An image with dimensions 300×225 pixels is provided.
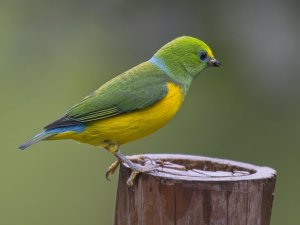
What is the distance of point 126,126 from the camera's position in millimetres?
6000

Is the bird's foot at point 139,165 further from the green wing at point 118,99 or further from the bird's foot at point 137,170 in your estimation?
the green wing at point 118,99

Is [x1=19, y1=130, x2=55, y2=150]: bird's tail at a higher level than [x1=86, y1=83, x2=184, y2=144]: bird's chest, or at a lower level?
lower

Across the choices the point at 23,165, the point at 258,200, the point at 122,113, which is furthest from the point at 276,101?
the point at 258,200

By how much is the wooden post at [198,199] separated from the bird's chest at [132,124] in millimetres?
983

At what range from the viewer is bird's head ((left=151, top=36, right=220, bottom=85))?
6570 mm

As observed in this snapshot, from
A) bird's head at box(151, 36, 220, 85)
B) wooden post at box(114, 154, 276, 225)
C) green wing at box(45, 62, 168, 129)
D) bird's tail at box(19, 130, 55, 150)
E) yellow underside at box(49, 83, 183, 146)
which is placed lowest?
wooden post at box(114, 154, 276, 225)

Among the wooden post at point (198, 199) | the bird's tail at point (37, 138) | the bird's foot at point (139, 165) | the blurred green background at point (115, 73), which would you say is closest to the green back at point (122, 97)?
the bird's tail at point (37, 138)

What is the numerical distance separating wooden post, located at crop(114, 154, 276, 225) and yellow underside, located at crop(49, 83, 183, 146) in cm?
99

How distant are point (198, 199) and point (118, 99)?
1627 mm

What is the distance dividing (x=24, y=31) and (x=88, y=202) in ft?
8.94

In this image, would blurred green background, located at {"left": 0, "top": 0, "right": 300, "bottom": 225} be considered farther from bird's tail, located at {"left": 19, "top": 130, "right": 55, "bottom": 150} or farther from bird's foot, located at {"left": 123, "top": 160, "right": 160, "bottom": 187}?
bird's foot, located at {"left": 123, "top": 160, "right": 160, "bottom": 187}

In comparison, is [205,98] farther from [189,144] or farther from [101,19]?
[101,19]

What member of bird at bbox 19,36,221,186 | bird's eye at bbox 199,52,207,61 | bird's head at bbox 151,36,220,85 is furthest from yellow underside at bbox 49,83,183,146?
bird's eye at bbox 199,52,207,61

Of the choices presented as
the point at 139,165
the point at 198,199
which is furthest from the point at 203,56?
the point at 198,199
